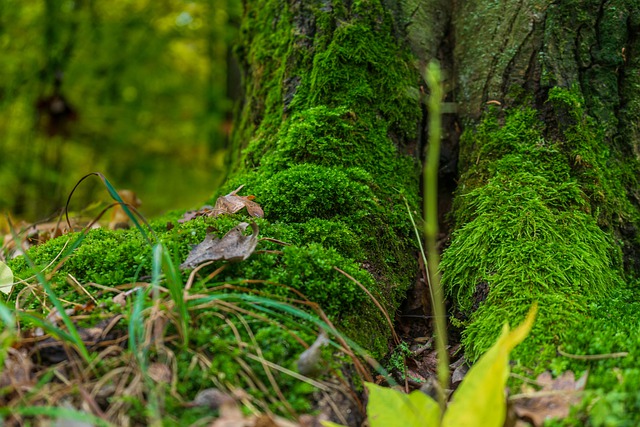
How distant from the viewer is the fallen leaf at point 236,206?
6.12 feet

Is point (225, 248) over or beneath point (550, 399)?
over

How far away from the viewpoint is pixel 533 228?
1811mm

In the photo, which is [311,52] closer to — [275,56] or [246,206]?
[275,56]

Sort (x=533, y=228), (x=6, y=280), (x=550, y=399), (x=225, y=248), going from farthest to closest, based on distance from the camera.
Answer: (x=533, y=228), (x=6, y=280), (x=225, y=248), (x=550, y=399)

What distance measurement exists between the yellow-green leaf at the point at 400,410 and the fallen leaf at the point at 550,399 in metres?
0.25

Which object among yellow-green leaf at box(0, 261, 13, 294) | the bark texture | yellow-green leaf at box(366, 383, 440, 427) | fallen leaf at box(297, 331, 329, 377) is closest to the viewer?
yellow-green leaf at box(366, 383, 440, 427)

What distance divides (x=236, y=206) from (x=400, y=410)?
1.07 metres

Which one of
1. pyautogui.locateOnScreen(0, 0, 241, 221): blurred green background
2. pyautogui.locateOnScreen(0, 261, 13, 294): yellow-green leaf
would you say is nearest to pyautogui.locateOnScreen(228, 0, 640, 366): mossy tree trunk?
pyautogui.locateOnScreen(0, 261, 13, 294): yellow-green leaf

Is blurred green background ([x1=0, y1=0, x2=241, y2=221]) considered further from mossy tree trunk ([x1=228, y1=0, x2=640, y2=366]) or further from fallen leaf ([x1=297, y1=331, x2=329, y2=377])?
fallen leaf ([x1=297, y1=331, x2=329, y2=377])

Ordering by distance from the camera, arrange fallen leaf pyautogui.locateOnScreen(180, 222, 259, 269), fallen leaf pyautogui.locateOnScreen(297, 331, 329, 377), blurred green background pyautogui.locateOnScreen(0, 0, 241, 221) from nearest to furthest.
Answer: fallen leaf pyautogui.locateOnScreen(297, 331, 329, 377) < fallen leaf pyautogui.locateOnScreen(180, 222, 259, 269) < blurred green background pyautogui.locateOnScreen(0, 0, 241, 221)

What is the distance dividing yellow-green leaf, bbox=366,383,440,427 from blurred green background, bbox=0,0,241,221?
549 cm

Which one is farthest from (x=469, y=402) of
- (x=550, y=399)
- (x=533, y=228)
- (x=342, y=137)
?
(x=342, y=137)

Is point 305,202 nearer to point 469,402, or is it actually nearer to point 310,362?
point 310,362

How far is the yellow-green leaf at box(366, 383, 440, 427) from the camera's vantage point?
1.07 meters
